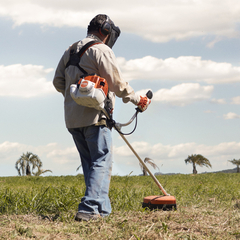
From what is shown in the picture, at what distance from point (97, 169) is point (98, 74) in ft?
3.54

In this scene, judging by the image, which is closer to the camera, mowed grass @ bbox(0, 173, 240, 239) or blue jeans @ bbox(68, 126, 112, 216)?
mowed grass @ bbox(0, 173, 240, 239)

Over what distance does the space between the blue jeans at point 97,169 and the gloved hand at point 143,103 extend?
524mm

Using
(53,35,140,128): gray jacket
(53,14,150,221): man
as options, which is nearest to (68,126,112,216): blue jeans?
(53,14,150,221): man

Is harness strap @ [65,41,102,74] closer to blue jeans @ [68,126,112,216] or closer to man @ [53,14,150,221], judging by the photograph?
man @ [53,14,150,221]

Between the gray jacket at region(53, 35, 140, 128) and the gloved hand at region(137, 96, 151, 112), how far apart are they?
0.09 m

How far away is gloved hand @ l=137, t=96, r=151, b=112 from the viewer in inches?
148

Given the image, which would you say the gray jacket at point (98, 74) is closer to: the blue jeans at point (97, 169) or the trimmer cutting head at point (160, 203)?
the blue jeans at point (97, 169)

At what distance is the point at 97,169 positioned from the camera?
11.1ft

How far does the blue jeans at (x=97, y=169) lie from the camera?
332 centimetres

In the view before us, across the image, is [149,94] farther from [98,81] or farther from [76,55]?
[76,55]

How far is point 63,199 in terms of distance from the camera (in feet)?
13.7

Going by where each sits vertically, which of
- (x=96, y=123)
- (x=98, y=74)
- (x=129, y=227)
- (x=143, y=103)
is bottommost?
(x=129, y=227)

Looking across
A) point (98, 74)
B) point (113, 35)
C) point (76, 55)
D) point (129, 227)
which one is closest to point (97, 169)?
point (129, 227)

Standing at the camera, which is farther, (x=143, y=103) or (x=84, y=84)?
(x=143, y=103)
